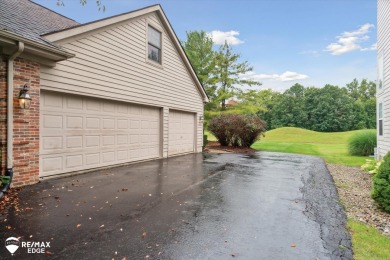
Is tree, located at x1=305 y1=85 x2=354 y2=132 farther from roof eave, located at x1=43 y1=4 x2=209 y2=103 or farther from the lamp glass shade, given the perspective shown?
the lamp glass shade

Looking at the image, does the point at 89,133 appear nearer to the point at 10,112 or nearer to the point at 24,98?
the point at 24,98

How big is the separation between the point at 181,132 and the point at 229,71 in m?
10.8

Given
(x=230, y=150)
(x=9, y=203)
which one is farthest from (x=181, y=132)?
(x=9, y=203)

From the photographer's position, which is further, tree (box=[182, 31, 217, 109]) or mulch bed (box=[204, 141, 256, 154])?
tree (box=[182, 31, 217, 109])

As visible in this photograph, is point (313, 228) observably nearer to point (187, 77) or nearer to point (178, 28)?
point (187, 77)

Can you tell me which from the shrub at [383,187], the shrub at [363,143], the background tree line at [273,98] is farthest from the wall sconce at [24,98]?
the shrub at [363,143]

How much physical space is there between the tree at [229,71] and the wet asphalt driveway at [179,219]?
50.9 ft

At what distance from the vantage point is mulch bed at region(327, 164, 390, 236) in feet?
13.2

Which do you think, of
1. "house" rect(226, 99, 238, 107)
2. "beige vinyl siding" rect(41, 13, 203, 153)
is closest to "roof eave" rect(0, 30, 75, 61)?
"beige vinyl siding" rect(41, 13, 203, 153)

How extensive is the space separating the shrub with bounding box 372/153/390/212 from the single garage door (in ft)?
23.8

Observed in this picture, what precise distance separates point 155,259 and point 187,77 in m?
11.0

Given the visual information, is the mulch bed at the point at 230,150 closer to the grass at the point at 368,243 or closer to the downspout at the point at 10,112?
the downspout at the point at 10,112

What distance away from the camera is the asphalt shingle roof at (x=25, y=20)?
521 centimetres

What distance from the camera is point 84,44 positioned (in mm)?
7000
